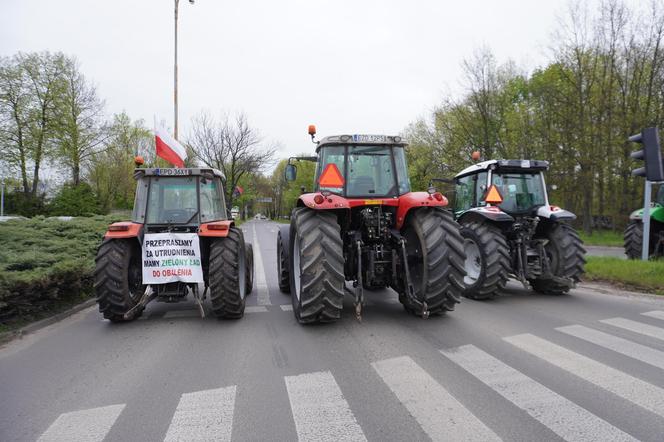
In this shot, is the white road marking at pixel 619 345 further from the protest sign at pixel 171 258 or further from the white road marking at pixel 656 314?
the protest sign at pixel 171 258

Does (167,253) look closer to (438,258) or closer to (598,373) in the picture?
(438,258)

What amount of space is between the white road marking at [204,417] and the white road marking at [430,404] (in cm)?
140

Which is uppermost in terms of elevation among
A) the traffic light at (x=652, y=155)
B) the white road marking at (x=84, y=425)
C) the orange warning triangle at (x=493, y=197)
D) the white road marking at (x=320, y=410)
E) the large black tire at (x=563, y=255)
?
the traffic light at (x=652, y=155)

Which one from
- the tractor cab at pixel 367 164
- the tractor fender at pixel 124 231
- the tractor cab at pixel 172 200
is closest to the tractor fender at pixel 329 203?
the tractor cab at pixel 367 164

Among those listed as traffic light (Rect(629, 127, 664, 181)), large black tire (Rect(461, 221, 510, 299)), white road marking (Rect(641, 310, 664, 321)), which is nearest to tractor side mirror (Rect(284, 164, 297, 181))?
large black tire (Rect(461, 221, 510, 299))

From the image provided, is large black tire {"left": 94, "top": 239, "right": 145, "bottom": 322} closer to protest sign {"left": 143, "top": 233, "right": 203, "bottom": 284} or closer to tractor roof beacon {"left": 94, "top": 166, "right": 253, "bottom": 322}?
tractor roof beacon {"left": 94, "top": 166, "right": 253, "bottom": 322}

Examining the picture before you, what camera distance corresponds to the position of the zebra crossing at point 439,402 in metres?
2.97

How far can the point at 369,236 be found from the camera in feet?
20.0

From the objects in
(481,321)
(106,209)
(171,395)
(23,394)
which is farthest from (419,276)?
(106,209)

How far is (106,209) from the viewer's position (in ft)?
107

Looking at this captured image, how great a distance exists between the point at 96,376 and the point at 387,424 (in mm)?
2897

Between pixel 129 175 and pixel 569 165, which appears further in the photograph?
pixel 129 175

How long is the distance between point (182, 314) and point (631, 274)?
8.61 metres

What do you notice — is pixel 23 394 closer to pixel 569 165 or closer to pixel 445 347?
pixel 445 347
